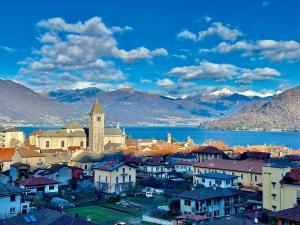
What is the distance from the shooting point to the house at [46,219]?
24.9 m

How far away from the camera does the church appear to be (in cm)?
10338

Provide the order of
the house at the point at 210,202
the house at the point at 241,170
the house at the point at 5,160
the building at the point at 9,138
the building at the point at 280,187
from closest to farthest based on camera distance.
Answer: the building at the point at 280,187 < the house at the point at 210,202 < the house at the point at 241,170 < the house at the point at 5,160 < the building at the point at 9,138

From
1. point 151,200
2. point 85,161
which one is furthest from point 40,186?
point 85,161

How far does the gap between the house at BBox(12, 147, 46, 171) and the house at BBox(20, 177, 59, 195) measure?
911 inches

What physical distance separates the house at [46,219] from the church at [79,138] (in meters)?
74.1

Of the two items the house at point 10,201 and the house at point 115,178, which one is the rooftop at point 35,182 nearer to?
the house at point 115,178

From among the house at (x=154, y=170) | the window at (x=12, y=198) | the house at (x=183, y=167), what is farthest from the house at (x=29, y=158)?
the window at (x=12, y=198)

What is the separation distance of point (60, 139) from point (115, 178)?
51.1 meters

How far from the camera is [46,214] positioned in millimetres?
26469

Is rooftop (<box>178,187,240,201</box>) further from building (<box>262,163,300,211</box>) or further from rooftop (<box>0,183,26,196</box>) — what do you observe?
rooftop (<box>0,183,26,196</box>)

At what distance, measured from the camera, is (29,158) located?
7594 cm

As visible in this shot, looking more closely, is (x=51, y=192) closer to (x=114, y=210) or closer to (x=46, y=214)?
(x=114, y=210)

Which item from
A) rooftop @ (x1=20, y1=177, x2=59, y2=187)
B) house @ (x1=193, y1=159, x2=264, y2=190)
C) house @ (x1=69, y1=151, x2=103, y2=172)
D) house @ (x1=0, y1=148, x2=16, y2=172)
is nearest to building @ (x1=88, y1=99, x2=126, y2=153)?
house @ (x1=69, y1=151, x2=103, y2=172)

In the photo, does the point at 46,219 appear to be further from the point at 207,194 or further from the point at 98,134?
the point at 98,134
